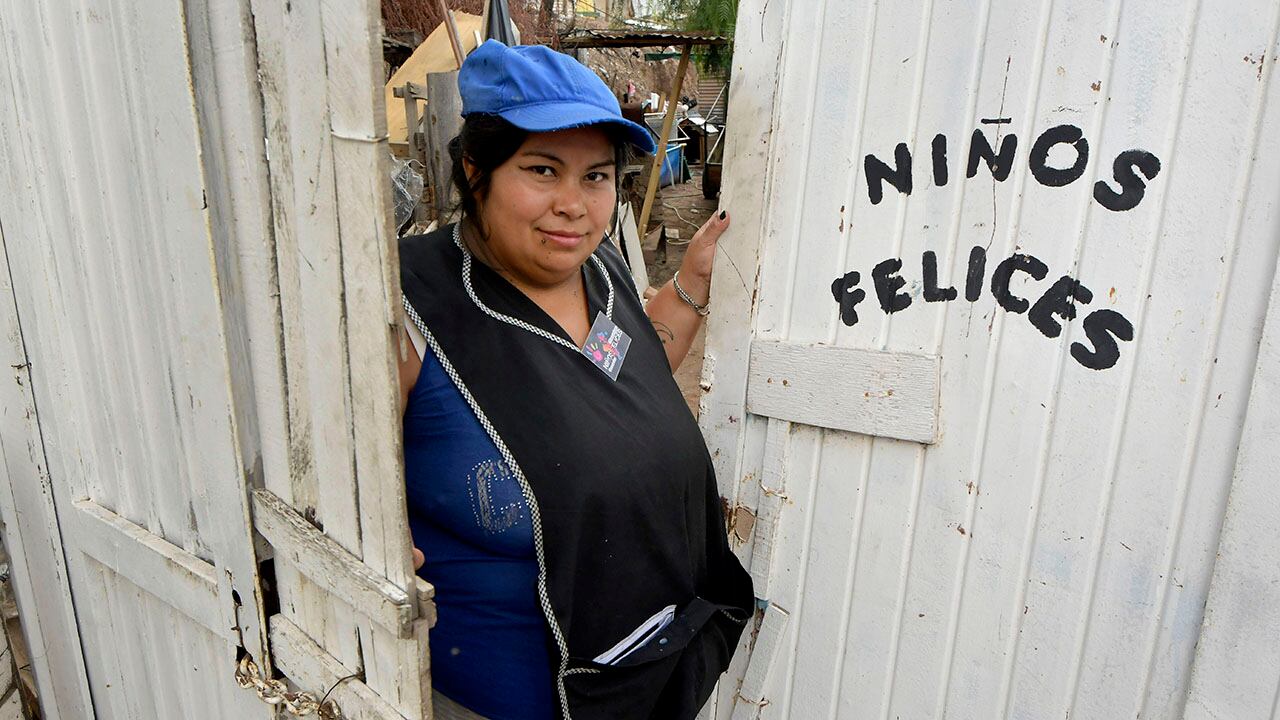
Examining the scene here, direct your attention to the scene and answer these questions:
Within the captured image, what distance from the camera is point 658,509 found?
5.19 ft

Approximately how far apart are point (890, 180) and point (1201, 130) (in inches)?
22.2

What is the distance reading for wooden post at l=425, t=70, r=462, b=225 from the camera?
5.04 metres

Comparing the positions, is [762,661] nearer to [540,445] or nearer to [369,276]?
[540,445]

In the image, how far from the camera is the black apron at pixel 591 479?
144 centimetres

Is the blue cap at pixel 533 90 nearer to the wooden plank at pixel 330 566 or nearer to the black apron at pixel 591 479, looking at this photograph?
the black apron at pixel 591 479

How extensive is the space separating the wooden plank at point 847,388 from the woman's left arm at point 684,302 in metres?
0.26

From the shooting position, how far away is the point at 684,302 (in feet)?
7.16

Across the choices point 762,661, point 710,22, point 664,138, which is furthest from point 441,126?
point 710,22

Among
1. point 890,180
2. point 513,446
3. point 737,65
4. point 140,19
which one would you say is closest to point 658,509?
point 513,446

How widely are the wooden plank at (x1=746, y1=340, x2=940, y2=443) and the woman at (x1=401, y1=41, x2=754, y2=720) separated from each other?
312 millimetres

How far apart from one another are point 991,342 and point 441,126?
4.45 meters

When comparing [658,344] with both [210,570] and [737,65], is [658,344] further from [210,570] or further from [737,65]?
[210,570]

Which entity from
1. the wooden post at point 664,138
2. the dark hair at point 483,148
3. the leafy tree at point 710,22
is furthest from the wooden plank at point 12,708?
the leafy tree at point 710,22

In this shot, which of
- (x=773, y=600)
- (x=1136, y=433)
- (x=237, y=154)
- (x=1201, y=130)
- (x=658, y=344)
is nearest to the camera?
(x=237, y=154)
